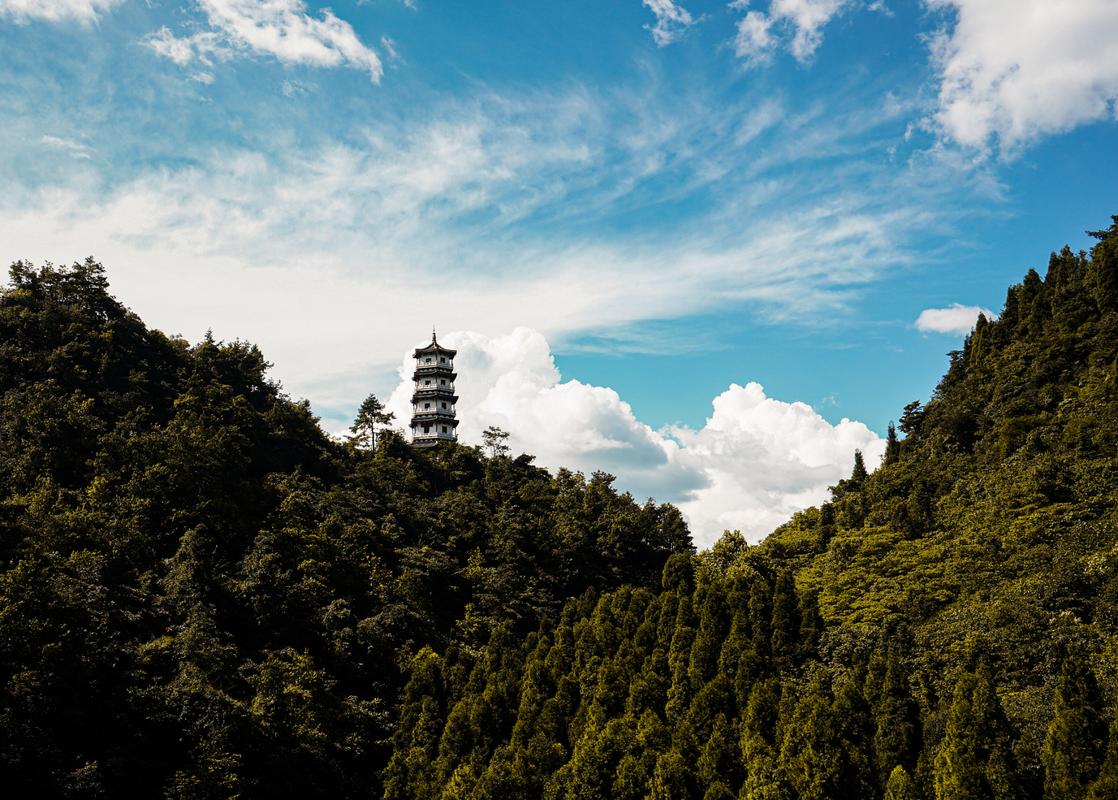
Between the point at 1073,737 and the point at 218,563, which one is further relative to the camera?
the point at 218,563

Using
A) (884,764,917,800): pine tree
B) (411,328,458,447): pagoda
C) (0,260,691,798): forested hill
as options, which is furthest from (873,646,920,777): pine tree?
(411,328,458,447): pagoda

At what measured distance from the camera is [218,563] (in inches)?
1476

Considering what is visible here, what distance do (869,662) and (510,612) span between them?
20.6 m

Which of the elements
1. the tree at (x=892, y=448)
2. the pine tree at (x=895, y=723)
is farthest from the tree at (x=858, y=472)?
the pine tree at (x=895, y=723)

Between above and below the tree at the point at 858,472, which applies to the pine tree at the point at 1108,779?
below

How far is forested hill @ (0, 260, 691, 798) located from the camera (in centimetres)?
2769

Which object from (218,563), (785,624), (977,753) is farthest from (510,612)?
(977,753)

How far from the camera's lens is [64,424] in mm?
40156

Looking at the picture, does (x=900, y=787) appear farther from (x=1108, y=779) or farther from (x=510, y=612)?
(x=510, y=612)

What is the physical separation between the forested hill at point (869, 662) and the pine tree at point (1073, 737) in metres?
0.04

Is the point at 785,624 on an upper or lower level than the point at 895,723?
upper

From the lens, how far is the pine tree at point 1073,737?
21406mm

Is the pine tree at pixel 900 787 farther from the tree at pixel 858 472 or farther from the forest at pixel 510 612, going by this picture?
the tree at pixel 858 472

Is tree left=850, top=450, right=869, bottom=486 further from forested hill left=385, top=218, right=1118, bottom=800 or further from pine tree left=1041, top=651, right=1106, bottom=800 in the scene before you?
pine tree left=1041, top=651, right=1106, bottom=800
